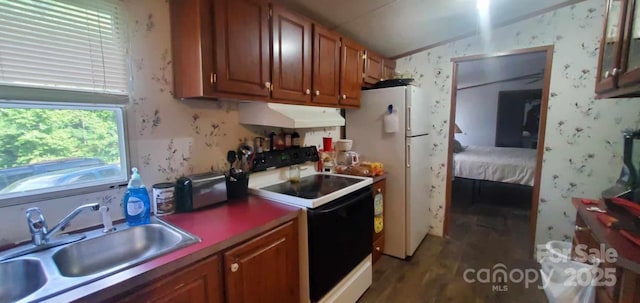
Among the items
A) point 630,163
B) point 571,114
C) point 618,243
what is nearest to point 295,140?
Answer: point 618,243

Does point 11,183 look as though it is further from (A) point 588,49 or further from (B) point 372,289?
(A) point 588,49

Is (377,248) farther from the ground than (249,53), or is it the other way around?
(249,53)

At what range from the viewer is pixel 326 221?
1.62m

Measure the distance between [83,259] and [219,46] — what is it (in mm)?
1104

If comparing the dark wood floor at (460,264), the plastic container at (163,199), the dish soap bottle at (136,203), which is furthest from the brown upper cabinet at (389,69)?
the dish soap bottle at (136,203)

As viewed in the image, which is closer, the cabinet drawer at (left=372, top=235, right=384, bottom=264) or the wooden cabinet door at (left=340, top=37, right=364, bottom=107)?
the wooden cabinet door at (left=340, top=37, right=364, bottom=107)

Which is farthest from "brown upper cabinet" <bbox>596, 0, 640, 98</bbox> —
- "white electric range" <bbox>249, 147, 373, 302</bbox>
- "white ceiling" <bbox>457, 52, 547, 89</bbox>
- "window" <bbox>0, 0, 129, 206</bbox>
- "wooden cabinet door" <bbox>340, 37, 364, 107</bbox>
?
"white ceiling" <bbox>457, 52, 547, 89</bbox>

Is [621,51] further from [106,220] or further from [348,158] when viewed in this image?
[106,220]

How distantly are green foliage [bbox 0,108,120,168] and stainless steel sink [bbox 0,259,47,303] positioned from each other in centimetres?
41

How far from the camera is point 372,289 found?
2146 millimetres

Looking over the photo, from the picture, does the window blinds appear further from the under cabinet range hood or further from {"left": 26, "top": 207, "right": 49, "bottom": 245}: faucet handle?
the under cabinet range hood

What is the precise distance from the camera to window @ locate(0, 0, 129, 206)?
3.50 feet

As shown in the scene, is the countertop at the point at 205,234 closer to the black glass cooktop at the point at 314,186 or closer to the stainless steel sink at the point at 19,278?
the black glass cooktop at the point at 314,186

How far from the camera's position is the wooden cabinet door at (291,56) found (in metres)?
1.65
